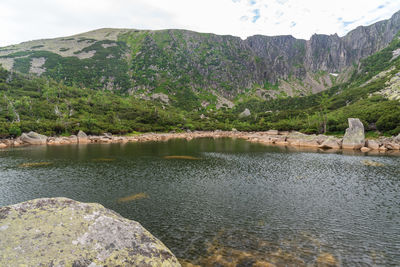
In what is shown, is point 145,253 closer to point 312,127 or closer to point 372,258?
point 372,258

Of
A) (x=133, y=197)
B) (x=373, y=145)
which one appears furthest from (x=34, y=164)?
(x=373, y=145)

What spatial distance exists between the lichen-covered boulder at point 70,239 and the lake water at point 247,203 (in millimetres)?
6431

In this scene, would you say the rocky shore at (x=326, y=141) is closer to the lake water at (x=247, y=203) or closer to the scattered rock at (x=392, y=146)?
the scattered rock at (x=392, y=146)

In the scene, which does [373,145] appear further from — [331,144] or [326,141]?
[326,141]

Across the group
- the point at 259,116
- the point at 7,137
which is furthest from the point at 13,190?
the point at 259,116

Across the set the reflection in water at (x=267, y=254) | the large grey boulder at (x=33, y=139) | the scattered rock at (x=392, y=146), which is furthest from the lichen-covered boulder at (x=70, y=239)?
the large grey boulder at (x=33, y=139)

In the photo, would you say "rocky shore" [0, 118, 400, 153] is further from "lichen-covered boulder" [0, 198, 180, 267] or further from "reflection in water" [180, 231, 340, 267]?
"lichen-covered boulder" [0, 198, 180, 267]

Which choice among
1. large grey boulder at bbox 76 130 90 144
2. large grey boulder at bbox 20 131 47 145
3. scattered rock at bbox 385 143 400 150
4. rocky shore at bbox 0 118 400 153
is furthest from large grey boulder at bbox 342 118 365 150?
large grey boulder at bbox 20 131 47 145

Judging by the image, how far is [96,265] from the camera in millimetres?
7844

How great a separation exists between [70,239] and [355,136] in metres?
83.5

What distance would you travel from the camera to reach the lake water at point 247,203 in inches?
600

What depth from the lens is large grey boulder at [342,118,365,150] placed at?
226 ft

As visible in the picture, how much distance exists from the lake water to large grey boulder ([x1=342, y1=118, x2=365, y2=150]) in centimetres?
2512

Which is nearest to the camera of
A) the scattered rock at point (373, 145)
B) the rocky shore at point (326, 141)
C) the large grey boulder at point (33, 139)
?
the scattered rock at point (373, 145)
